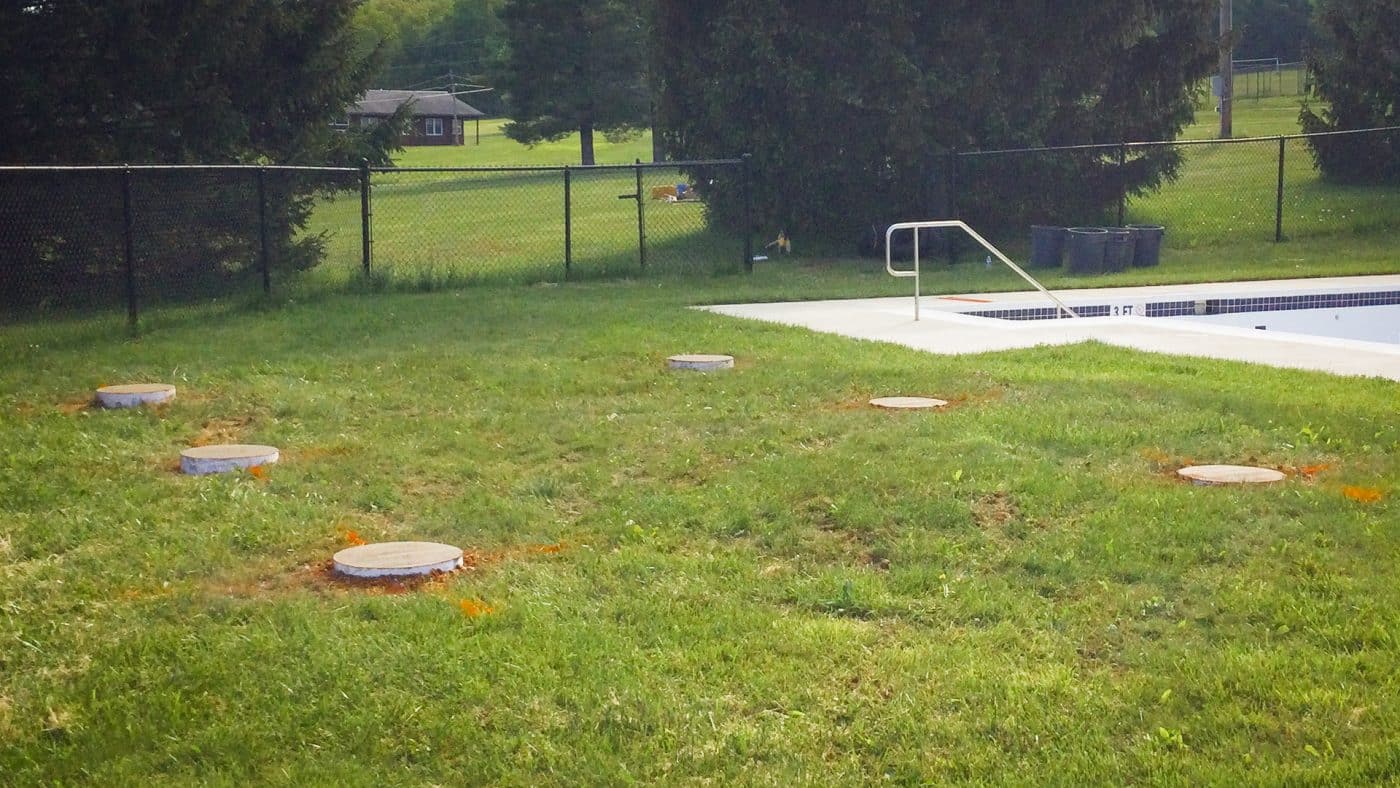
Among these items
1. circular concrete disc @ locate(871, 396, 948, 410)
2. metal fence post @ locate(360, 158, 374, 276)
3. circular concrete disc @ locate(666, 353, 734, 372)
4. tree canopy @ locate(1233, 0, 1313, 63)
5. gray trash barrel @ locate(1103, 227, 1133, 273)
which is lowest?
circular concrete disc @ locate(871, 396, 948, 410)

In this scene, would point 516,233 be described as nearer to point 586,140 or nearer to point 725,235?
point 725,235

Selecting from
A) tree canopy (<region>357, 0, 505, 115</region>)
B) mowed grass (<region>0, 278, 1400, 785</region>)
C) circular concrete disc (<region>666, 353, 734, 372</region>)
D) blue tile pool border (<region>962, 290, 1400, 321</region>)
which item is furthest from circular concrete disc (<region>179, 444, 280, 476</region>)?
tree canopy (<region>357, 0, 505, 115</region>)

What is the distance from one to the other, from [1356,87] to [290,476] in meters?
25.8

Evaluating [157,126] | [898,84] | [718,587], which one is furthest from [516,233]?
[718,587]

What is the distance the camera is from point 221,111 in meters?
16.5

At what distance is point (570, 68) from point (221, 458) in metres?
45.2

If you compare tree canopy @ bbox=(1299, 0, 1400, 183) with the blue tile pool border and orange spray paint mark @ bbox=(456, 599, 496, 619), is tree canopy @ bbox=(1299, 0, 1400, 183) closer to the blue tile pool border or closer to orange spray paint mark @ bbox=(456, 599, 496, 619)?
the blue tile pool border

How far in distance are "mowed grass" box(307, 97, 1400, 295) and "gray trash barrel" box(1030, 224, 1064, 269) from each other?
88 cm

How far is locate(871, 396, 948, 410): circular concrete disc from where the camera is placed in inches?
318

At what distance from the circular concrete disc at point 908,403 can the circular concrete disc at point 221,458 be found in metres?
3.50

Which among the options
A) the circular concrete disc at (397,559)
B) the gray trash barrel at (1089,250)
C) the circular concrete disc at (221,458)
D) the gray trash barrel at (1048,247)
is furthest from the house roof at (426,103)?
the circular concrete disc at (397,559)

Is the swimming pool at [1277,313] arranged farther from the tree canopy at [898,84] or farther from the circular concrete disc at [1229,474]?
the circular concrete disc at [1229,474]

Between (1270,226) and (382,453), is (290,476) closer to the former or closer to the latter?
(382,453)

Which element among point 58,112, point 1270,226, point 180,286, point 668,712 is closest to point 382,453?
point 668,712
